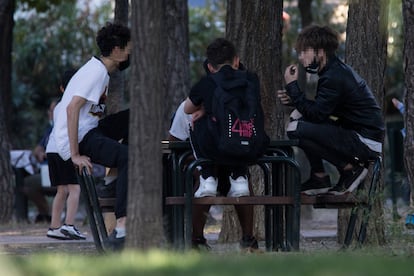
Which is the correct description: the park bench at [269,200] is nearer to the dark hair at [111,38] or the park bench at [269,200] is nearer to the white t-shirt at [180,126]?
the white t-shirt at [180,126]

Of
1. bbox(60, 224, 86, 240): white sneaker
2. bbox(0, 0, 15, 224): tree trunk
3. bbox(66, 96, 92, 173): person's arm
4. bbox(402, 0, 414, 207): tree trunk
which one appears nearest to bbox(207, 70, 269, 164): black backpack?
bbox(66, 96, 92, 173): person's arm

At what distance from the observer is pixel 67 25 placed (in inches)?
1099

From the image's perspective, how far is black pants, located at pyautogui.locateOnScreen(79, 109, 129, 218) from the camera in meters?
8.40

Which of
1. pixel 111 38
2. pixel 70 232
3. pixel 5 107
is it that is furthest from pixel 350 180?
pixel 5 107

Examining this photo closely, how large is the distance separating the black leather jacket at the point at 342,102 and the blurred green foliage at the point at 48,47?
18.7 metres

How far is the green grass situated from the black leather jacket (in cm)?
→ 200

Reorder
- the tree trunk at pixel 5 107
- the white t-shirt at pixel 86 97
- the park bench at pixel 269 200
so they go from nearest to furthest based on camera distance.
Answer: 1. the park bench at pixel 269 200
2. the white t-shirt at pixel 86 97
3. the tree trunk at pixel 5 107

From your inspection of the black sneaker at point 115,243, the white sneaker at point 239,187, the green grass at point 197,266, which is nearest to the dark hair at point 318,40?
the white sneaker at point 239,187

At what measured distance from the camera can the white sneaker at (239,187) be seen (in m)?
8.35

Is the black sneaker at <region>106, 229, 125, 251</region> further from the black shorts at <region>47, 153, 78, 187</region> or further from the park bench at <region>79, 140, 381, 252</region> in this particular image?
the black shorts at <region>47, 153, 78, 187</region>

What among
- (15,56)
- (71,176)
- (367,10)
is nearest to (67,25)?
(15,56)

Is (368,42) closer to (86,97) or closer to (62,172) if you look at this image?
(86,97)

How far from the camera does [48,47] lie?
90.8ft

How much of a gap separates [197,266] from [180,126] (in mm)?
3358
